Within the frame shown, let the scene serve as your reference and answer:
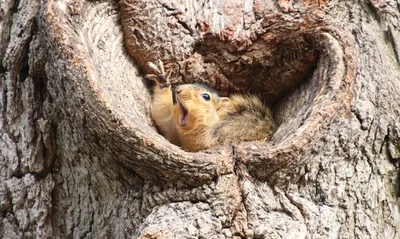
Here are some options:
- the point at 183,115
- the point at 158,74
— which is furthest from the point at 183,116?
the point at 158,74

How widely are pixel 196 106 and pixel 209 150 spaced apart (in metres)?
1.18

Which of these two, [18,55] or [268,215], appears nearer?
A: [268,215]

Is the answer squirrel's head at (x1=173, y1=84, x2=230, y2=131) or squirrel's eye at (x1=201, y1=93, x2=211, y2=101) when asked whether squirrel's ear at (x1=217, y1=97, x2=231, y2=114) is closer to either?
squirrel's head at (x1=173, y1=84, x2=230, y2=131)

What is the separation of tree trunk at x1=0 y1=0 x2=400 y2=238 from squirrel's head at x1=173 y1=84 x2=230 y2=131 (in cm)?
8

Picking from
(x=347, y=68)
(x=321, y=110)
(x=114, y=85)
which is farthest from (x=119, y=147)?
(x=347, y=68)

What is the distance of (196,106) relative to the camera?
4.46 m

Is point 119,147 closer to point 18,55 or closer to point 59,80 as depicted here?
point 59,80

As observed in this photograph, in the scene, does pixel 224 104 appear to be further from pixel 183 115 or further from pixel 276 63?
pixel 276 63

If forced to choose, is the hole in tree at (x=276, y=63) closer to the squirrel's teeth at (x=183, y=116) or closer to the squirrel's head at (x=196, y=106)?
the squirrel's head at (x=196, y=106)

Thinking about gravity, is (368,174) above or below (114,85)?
below

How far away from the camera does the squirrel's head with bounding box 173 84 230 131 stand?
4.33m

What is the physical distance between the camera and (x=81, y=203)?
365 cm

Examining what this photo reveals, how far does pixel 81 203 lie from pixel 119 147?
57cm

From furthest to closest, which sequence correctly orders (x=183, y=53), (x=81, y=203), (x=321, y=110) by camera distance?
(x=183, y=53), (x=81, y=203), (x=321, y=110)
